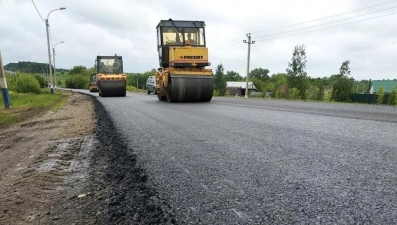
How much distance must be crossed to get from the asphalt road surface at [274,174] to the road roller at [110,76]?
57.1ft

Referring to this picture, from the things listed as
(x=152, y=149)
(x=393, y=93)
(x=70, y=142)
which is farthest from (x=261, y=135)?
(x=393, y=93)

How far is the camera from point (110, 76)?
2184 cm

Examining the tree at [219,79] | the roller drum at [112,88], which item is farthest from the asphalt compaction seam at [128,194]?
the tree at [219,79]

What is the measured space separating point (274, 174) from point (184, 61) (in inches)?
418

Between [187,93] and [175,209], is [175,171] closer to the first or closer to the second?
[175,209]

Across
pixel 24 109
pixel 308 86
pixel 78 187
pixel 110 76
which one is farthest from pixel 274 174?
pixel 308 86

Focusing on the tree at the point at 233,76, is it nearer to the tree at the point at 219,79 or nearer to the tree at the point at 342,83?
the tree at the point at 219,79

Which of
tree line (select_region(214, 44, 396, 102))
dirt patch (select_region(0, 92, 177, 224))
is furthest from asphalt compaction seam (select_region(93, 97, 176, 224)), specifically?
tree line (select_region(214, 44, 396, 102))

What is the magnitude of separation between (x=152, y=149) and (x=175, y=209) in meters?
2.01

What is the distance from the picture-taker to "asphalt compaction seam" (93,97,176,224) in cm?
203

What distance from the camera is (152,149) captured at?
405 cm

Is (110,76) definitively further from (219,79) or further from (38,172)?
(219,79)

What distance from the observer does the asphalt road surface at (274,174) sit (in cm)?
196

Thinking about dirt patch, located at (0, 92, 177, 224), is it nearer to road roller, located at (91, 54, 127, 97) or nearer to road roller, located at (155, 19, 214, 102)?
road roller, located at (155, 19, 214, 102)
